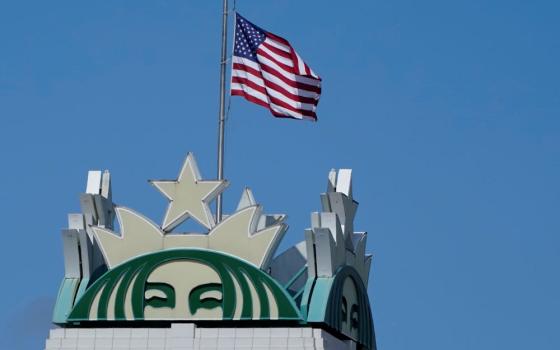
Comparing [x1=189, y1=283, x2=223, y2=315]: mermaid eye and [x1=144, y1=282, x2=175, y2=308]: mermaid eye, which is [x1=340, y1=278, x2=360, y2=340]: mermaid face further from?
[x1=144, y1=282, x2=175, y2=308]: mermaid eye

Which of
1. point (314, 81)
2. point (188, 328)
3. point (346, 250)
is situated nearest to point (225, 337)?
point (188, 328)

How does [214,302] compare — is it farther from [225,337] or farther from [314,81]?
[314,81]

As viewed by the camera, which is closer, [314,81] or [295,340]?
[295,340]

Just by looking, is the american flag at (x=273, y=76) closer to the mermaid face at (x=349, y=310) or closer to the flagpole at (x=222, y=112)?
the flagpole at (x=222, y=112)

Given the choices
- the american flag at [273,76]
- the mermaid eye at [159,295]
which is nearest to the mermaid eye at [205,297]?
the mermaid eye at [159,295]

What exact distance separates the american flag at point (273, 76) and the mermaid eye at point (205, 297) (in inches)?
275

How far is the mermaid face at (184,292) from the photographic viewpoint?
6191 centimetres

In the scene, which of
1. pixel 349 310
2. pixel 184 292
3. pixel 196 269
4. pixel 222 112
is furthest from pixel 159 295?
pixel 222 112

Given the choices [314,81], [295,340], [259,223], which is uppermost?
[314,81]

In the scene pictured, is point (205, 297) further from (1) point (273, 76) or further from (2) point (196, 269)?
(1) point (273, 76)

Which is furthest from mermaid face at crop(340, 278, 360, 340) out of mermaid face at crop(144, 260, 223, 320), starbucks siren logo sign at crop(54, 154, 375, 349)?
mermaid face at crop(144, 260, 223, 320)

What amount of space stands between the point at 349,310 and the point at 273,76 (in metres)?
8.23

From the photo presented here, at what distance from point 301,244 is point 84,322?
7494 millimetres

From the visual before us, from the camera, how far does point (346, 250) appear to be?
64875 millimetres
